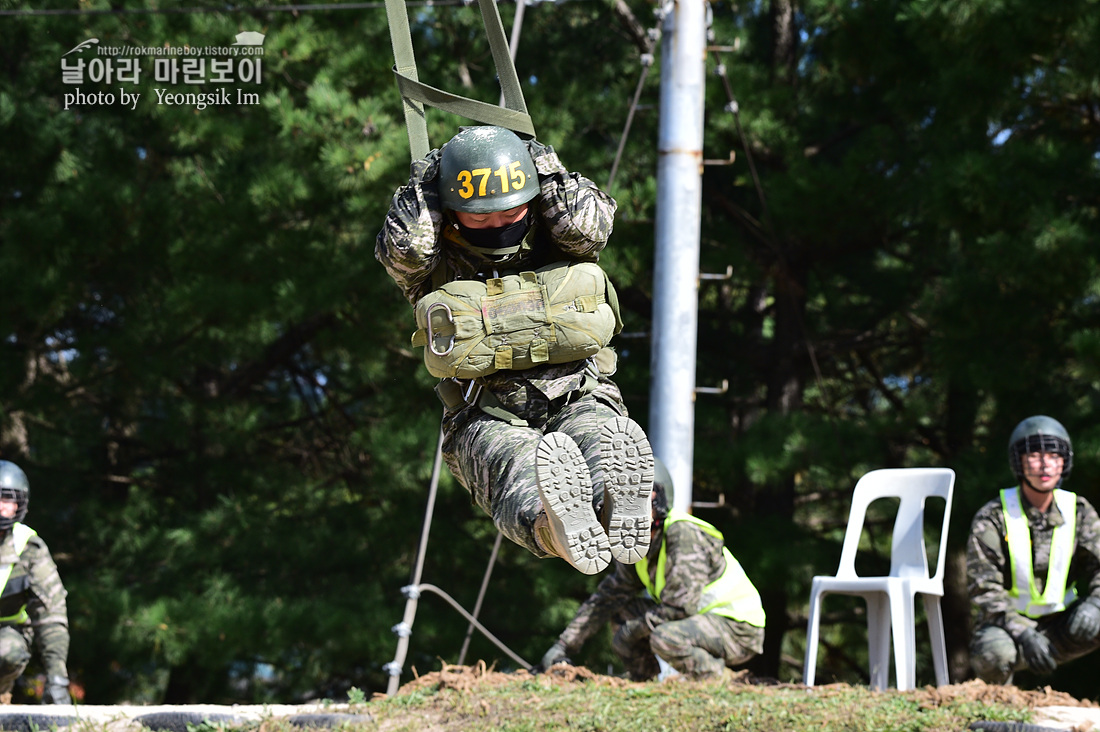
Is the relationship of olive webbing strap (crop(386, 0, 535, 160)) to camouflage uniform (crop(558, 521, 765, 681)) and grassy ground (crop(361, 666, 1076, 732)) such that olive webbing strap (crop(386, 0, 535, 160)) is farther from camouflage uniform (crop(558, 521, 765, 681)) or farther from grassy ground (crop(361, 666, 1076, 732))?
camouflage uniform (crop(558, 521, 765, 681))

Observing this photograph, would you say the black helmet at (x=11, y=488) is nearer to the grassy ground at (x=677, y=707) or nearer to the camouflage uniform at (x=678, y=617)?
the grassy ground at (x=677, y=707)

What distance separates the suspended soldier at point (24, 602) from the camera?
709 cm

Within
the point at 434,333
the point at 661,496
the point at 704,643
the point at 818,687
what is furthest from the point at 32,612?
the point at 818,687

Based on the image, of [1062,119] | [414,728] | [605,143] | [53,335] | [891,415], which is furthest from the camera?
[53,335]

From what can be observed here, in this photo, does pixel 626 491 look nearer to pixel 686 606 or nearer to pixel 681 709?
pixel 681 709

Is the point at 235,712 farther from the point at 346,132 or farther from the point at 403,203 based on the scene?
the point at 346,132

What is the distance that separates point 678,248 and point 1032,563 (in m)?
2.61

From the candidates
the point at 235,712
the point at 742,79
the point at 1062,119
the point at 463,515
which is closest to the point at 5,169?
the point at 463,515

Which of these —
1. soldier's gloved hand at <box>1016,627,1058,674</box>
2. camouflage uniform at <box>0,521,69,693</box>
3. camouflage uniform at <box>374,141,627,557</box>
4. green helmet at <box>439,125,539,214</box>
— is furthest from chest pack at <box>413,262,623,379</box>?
camouflage uniform at <box>0,521,69,693</box>

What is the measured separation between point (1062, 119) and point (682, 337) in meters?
4.08

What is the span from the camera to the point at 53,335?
40.8 feet

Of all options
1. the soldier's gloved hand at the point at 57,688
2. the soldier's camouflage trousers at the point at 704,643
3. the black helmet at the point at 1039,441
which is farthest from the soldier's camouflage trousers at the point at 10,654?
the black helmet at the point at 1039,441

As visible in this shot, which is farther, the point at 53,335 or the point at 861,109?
the point at 53,335

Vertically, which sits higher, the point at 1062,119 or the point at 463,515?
the point at 1062,119
